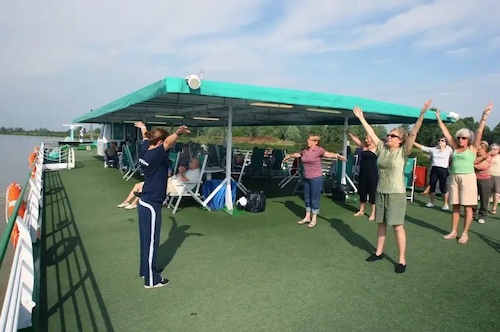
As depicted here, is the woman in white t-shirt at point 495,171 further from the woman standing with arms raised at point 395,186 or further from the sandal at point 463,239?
the woman standing with arms raised at point 395,186

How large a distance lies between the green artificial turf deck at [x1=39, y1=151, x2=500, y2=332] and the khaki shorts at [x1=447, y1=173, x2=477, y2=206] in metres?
Answer: 0.58

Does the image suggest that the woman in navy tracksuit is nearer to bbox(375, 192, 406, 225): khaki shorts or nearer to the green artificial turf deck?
the green artificial turf deck

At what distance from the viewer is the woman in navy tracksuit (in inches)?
124

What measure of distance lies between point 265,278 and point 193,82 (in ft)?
8.27

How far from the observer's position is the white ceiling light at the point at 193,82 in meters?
4.43

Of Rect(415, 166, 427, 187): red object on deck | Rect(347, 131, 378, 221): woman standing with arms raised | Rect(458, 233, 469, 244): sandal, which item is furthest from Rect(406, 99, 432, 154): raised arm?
Rect(415, 166, 427, 187): red object on deck

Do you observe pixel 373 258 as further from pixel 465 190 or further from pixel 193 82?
pixel 193 82

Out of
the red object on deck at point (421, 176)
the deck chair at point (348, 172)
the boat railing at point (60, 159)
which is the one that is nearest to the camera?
the deck chair at point (348, 172)

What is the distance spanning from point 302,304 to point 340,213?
3633 mm

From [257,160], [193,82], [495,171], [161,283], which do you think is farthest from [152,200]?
[257,160]

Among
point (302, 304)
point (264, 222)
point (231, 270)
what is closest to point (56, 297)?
point (231, 270)

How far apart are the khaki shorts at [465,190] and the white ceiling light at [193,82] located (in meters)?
3.52

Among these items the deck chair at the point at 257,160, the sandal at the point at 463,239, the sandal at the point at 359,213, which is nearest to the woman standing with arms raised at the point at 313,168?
the sandal at the point at 359,213

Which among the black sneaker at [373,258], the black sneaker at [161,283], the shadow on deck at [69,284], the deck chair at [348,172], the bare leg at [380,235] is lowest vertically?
the shadow on deck at [69,284]
